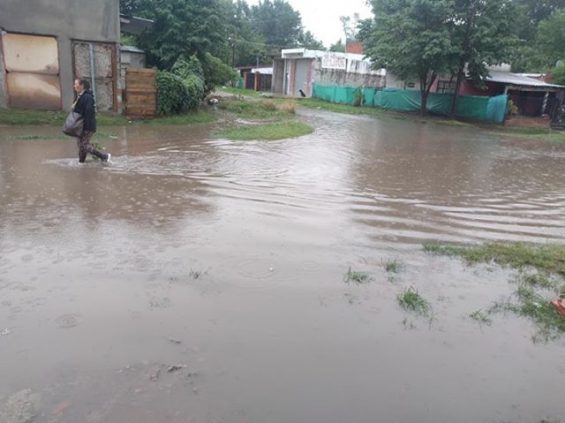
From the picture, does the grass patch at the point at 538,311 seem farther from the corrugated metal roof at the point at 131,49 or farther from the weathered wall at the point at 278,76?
the weathered wall at the point at 278,76

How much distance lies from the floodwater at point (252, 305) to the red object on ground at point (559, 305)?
0.37m

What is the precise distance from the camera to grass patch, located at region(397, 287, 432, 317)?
434cm

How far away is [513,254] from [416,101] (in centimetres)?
3210

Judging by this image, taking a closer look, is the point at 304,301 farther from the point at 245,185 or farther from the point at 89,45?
the point at 89,45

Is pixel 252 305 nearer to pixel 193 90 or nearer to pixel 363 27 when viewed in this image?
pixel 193 90

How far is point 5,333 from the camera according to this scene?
12.0 feet

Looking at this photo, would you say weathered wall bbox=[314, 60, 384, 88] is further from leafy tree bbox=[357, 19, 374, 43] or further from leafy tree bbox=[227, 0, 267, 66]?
leafy tree bbox=[227, 0, 267, 66]

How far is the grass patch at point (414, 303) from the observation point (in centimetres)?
434

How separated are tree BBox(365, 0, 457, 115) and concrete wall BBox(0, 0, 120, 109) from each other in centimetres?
1787

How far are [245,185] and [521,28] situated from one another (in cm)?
4779

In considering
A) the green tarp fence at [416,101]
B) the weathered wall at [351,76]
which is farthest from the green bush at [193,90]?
the weathered wall at [351,76]

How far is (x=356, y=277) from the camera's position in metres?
4.89

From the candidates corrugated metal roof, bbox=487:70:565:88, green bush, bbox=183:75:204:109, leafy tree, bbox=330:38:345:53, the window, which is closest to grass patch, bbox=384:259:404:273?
green bush, bbox=183:75:204:109

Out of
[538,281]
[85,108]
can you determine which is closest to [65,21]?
[85,108]
